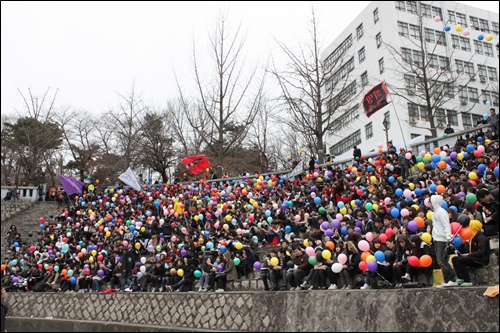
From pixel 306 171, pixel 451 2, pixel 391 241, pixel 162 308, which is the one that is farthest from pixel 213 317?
pixel 451 2

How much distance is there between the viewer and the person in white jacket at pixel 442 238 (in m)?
8.33

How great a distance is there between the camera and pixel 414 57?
37031 mm

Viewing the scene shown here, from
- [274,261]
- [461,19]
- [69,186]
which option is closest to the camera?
[274,261]

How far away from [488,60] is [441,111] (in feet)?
30.4

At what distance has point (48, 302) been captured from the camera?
51.9 feet

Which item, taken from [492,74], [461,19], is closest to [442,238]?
[492,74]

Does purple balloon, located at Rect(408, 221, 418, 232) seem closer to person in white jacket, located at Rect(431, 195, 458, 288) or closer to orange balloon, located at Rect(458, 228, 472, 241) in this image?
person in white jacket, located at Rect(431, 195, 458, 288)

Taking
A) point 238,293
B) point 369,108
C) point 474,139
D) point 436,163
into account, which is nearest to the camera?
point 238,293

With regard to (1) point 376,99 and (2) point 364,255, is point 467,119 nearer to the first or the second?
(1) point 376,99

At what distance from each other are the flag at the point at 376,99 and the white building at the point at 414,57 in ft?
50.9

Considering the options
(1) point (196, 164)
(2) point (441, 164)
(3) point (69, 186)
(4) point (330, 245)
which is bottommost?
(4) point (330, 245)

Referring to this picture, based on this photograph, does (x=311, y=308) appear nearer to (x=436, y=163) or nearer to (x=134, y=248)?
(x=436, y=163)

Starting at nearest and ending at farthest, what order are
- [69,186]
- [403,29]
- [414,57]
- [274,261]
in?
[274,261] → [69,186] → [414,57] → [403,29]

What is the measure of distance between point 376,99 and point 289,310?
11.1 meters
